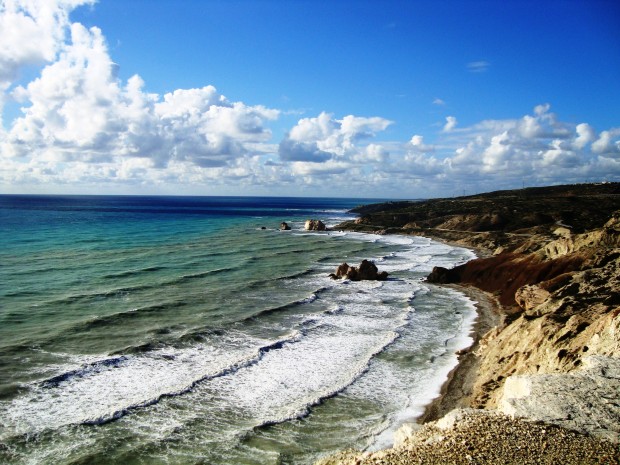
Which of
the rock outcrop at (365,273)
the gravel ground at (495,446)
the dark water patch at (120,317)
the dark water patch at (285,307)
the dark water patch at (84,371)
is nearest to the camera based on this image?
the gravel ground at (495,446)

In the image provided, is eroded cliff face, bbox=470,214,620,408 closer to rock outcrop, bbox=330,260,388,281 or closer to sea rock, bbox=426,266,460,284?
sea rock, bbox=426,266,460,284

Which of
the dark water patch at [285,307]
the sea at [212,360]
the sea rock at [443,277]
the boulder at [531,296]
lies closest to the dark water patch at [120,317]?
the sea at [212,360]

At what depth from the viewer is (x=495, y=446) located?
33.0ft

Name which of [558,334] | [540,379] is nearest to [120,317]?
[558,334]

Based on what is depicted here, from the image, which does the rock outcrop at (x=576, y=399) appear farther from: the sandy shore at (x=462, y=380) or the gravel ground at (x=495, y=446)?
the sandy shore at (x=462, y=380)

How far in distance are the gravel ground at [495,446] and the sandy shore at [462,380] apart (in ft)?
18.9

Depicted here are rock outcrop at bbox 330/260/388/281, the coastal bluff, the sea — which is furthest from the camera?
rock outcrop at bbox 330/260/388/281

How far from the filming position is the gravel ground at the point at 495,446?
962 centimetres

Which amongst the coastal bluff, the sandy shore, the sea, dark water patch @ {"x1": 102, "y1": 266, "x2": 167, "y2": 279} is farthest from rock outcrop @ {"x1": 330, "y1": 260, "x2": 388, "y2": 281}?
dark water patch @ {"x1": 102, "y1": 266, "x2": 167, "y2": 279}

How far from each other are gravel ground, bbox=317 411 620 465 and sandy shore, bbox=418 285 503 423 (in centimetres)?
575

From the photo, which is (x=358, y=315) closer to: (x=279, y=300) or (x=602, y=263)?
(x=279, y=300)

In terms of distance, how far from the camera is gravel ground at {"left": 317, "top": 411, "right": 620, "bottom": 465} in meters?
9.62

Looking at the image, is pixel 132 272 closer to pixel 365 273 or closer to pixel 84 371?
pixel 365 273

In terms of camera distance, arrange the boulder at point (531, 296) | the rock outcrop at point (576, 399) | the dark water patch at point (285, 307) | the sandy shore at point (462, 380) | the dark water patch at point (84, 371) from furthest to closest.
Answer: the dark water patch at point (285, 307) < the boulder at point (531, 296) < the dark water patch at point (84, 371) < the sandy shore at point (462, 380) < the rock outcrop at point (576, 399)
